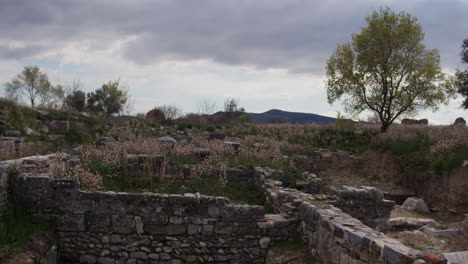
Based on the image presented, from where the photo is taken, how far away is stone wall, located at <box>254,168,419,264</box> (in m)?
4.25

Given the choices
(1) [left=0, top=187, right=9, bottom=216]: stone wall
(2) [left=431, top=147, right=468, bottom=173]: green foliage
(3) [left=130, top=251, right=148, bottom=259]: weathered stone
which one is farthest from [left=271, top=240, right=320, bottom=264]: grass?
(2) [left=431, top=147, right=468, bottom=173]: green foliage

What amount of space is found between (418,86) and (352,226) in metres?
16.4

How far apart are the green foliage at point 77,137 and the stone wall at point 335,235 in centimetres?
1311

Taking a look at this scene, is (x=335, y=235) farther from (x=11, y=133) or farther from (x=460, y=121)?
(x=460, y=121)

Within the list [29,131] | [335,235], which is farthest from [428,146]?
[29,131]

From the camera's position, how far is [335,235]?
17.7 feet

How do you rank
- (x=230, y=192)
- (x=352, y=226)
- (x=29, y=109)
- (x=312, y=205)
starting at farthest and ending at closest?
(x=29, y=109), (x=230, y=192), (x=312, y=205), (x=352, y=226)

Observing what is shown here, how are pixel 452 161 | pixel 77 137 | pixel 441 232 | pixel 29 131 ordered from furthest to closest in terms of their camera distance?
pixel 77 137, pixel 29 131, pixel 452 161, pixel 441 232

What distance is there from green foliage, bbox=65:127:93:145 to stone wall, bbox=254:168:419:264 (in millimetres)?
13114

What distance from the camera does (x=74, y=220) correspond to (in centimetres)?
688

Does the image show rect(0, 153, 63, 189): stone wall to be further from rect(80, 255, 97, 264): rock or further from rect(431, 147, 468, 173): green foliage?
rect(431, 147, 468, 173): green foliage

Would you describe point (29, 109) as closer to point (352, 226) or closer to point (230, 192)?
point (230, 192)

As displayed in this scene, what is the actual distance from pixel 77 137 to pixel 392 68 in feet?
57.8

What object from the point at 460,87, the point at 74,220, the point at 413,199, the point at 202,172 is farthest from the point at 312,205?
the point at 460,87
